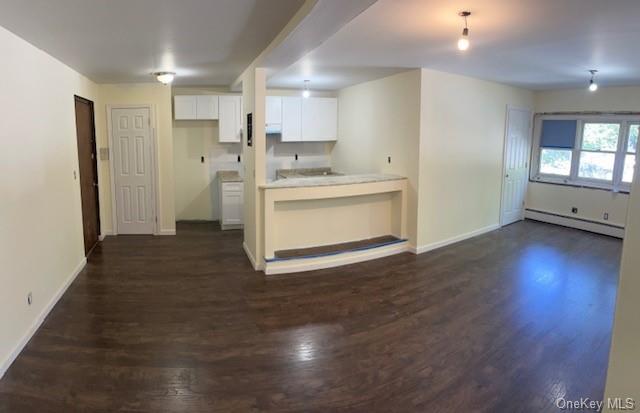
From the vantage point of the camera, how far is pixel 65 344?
3092mm

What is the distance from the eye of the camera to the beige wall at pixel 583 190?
249 inches

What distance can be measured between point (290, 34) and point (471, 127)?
398cm

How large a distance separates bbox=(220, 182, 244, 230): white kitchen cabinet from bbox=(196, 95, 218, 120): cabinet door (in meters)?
1.16

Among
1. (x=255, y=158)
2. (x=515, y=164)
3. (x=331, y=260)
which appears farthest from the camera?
(x=515, y=164)

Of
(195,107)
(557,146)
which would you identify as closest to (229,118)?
(195,107)

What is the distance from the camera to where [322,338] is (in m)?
3.22

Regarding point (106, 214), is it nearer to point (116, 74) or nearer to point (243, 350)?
point (116, 74)

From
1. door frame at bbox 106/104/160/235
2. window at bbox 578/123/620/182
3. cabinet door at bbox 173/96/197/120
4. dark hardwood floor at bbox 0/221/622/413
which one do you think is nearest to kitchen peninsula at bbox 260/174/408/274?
dark hardwood floor at bbox 0/221/622/413

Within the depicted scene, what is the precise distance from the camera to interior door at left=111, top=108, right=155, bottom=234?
6199mm

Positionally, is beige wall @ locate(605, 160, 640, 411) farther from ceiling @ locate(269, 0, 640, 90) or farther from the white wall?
the white wall

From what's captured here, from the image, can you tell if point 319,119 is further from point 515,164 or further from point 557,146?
point 557,146

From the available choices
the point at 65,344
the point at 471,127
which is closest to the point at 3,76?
the point at 65,344

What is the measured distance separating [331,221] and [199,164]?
304cm

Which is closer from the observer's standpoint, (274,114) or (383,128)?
(383,128)
